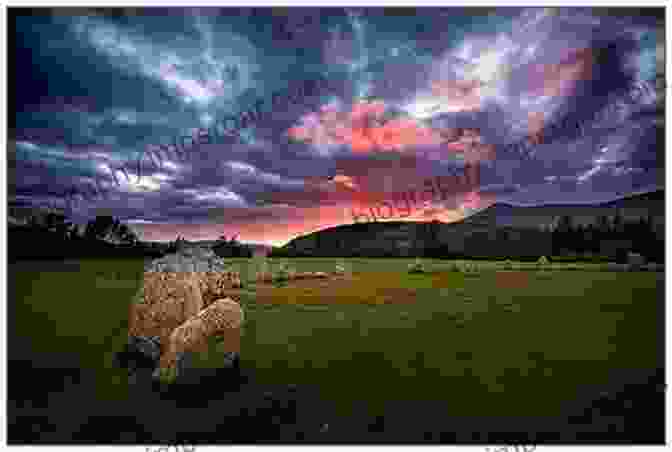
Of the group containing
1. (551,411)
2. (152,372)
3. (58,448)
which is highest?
(152,372)

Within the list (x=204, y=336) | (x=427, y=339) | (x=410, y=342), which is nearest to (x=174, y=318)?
(x=204, y=336)

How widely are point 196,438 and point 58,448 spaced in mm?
2101

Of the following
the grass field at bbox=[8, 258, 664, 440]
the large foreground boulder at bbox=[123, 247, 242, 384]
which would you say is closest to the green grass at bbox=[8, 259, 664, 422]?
the grass field at bbox=[8, 258, 664, 440]

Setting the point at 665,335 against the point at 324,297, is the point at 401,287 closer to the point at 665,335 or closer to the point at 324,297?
the point at 324,297

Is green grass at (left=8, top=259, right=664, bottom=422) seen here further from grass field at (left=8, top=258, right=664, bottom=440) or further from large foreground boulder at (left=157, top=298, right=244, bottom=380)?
large foreground boulder at (left=157, top=298, right=244, bottom=380)

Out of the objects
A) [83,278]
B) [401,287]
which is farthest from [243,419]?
[83,278]

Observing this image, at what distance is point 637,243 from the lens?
59.6 ft

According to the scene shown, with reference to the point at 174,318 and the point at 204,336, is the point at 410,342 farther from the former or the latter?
the point at 174,318

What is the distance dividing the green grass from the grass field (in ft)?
0.09

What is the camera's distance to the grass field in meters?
5.46

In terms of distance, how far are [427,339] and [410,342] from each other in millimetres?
409

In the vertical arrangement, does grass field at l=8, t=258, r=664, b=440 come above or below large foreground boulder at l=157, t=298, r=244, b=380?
below

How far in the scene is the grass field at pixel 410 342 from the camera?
5.46 m

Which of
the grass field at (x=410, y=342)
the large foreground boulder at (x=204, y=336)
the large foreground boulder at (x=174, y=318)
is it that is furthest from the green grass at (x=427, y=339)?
the large foreground boulder at (x=204, y=336)
